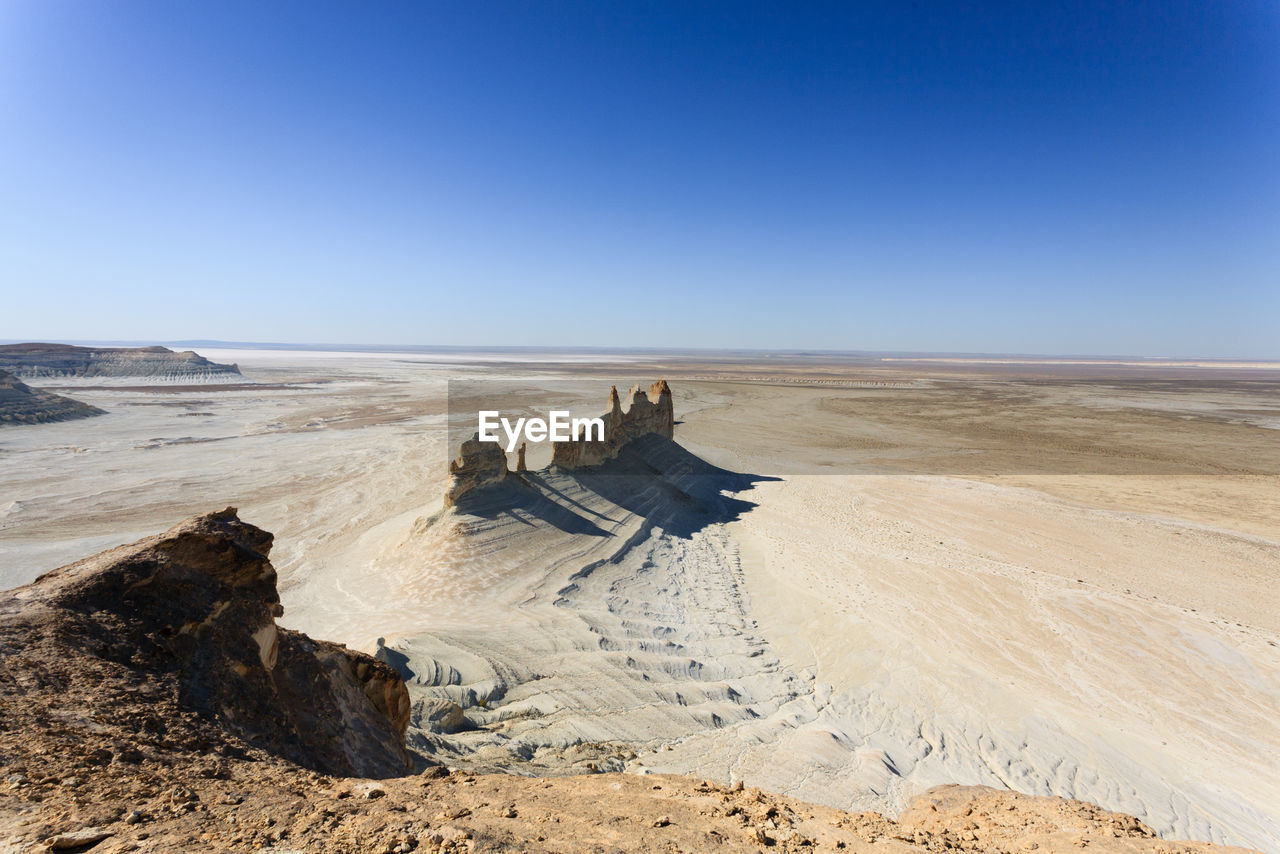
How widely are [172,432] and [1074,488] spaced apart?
54.4 meters

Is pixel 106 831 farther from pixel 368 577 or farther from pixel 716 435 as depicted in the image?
pixel 716 435

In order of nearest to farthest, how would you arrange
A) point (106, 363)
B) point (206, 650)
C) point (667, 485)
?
point (206, 650) → point (667, 485) → point (106, 363)

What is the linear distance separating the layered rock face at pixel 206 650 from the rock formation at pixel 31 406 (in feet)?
150

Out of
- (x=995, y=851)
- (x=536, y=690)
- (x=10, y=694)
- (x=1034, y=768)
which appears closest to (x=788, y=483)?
(x=1034, y=768)

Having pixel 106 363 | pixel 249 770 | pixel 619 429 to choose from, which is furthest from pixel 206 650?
pixel 106 363

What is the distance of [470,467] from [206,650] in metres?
11.2

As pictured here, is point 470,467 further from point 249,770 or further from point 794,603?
point 249,770

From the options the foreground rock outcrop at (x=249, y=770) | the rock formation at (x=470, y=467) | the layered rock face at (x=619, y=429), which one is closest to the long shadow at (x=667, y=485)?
the layered rock face at (x=619, y=429)

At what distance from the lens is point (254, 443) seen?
31859 millimetres

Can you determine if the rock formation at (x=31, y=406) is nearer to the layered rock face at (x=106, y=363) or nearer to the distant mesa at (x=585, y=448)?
the layered rock face at (x=106, y=363)

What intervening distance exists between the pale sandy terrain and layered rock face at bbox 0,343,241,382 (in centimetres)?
4831

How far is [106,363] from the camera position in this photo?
73000 millimetres

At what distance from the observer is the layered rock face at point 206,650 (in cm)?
412

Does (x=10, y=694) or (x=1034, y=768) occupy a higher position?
(x=10, y=694)
